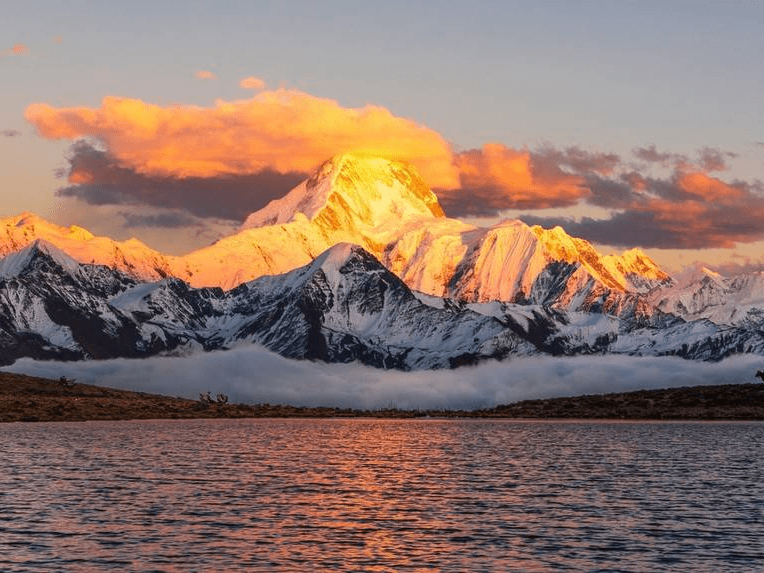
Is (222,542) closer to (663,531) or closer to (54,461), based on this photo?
(663,531)

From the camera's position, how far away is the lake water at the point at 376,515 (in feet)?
252

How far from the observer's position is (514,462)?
165875 mm

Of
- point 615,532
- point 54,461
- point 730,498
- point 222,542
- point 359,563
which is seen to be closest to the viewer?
point 359,563

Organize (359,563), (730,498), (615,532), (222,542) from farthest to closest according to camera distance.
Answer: (730,498) < (615,532) < (222,542) < (359,563)

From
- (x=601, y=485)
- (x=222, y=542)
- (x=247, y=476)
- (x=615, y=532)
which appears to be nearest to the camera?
(x=222, y=542)

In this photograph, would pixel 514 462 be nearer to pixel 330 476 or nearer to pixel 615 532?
pixel 330 476

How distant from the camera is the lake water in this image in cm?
7688

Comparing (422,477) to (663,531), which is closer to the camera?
(663,531)

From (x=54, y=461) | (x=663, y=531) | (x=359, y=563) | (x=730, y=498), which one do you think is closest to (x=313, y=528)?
(x=359, y=563)

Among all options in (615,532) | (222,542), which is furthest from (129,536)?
(615,532)

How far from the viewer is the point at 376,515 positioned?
326 feet

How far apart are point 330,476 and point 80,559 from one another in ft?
212

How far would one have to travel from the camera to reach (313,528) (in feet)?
298

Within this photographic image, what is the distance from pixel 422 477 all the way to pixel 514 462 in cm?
2940
